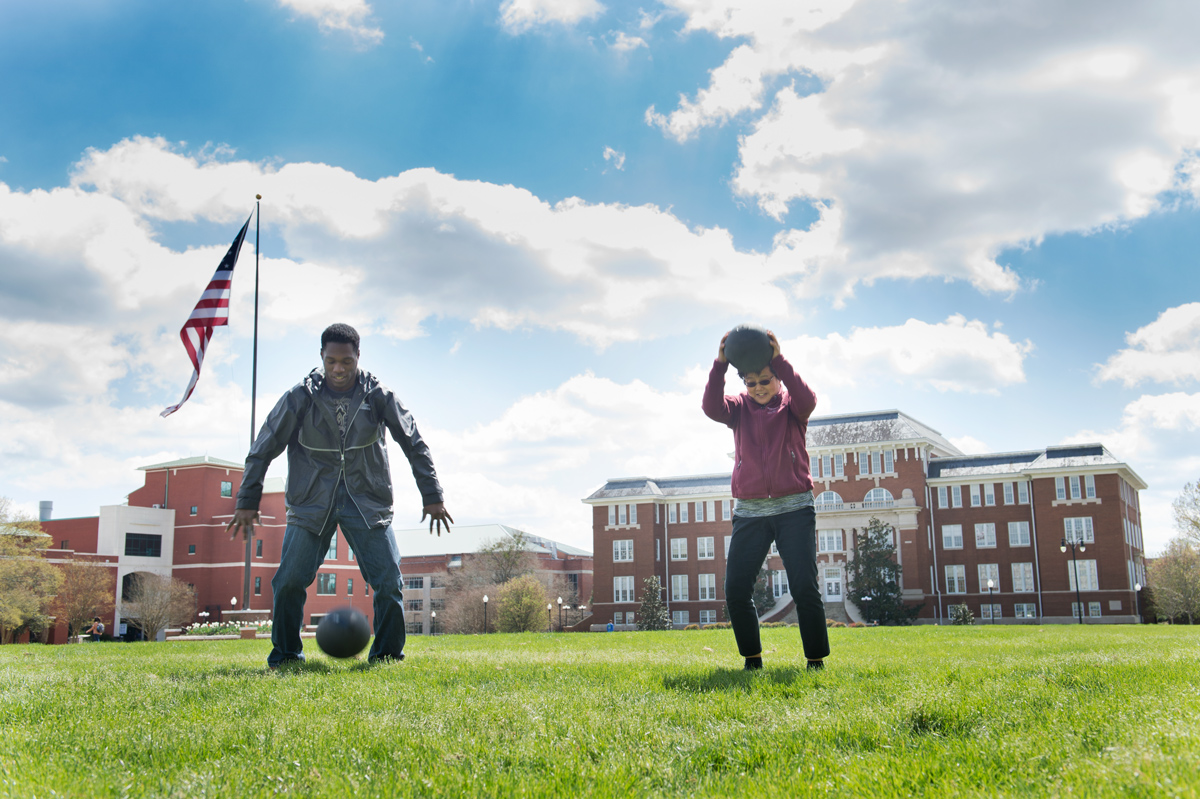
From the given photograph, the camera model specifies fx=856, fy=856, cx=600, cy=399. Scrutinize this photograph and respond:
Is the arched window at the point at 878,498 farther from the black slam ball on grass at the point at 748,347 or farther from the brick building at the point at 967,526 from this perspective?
the black slam ball on grass at the point at 748,347

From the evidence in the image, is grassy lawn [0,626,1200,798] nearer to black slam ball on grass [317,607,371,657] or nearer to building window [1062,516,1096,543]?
black slam ball on grass [317,607,371,657]

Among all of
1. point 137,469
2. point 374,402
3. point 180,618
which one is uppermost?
point 137,469

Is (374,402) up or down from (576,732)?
up

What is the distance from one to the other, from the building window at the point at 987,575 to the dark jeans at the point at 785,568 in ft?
192

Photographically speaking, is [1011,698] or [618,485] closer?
[1011,698]

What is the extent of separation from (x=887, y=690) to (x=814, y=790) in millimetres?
2012

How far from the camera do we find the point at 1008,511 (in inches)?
2312

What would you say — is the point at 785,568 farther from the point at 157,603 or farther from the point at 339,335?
the point at 157,603

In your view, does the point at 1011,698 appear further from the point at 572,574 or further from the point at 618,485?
the point at 572,574

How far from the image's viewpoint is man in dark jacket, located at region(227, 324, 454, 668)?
6711 millimetres

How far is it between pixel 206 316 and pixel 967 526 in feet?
176

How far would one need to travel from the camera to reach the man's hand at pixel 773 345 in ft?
20.7

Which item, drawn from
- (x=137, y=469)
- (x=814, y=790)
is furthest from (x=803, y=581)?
(x=137, y=469)

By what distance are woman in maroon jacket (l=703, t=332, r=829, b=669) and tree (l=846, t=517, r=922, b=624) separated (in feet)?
170
